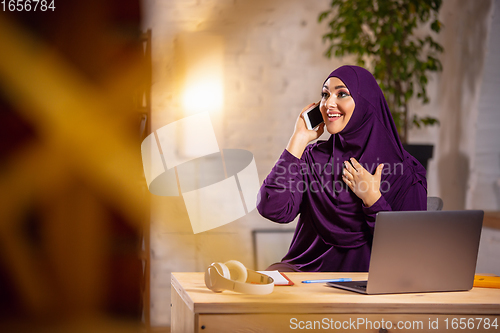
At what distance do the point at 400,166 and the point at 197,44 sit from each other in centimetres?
146

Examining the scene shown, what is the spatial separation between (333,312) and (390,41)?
1.92m

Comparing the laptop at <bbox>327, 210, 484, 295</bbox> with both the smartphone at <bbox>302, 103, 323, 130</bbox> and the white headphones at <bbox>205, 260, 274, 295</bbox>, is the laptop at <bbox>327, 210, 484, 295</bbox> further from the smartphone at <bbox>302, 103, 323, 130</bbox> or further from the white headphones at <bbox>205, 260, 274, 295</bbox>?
the smartphone at <bbox>302, 103, 323, 130</bbox>

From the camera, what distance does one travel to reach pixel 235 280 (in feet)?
3.75

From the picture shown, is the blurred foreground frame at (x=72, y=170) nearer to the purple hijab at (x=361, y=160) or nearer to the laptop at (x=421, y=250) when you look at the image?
the purple hijab at (x=361, y=160)

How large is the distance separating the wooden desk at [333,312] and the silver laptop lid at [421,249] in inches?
1.5

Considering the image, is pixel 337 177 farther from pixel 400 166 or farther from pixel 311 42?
pixel 311 42

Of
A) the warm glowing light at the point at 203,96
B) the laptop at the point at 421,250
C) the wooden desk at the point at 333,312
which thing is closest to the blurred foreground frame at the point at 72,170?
the warm glowing light at the point at 203,96

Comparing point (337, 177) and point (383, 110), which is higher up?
point (383, 110)

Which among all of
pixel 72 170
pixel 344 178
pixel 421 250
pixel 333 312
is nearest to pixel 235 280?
pixel 333 312

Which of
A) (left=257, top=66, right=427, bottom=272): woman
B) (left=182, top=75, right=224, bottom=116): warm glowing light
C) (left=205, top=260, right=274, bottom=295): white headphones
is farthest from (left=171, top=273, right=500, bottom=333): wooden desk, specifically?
(left=182, top=75, right=224, bottom=116): warm glowing light

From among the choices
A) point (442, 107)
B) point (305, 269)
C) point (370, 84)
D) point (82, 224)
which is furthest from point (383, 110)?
point (82, 224)

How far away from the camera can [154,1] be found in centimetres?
269

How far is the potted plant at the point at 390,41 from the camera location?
2.65 metres

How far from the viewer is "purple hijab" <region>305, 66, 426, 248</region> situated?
5.49ft
